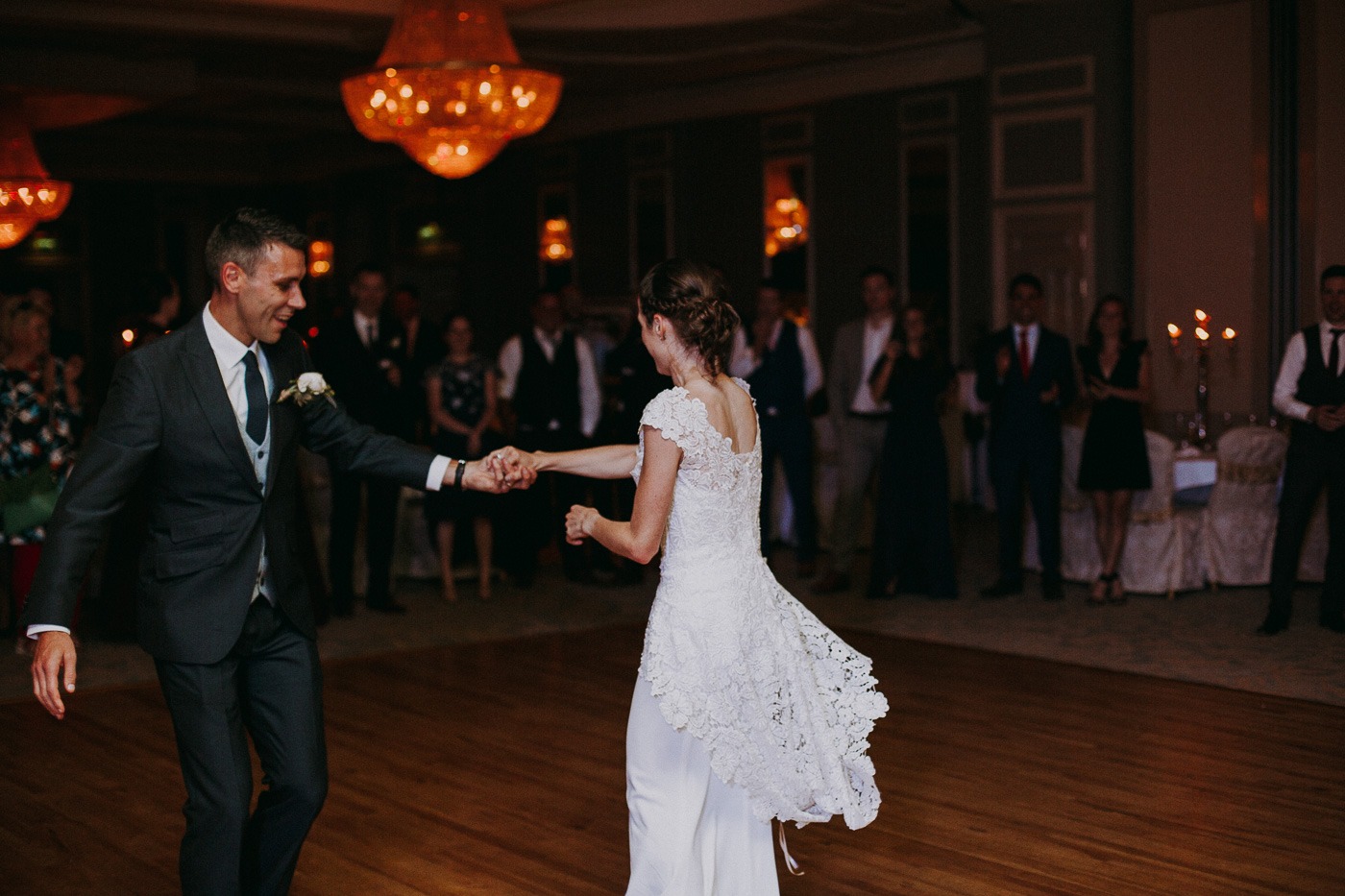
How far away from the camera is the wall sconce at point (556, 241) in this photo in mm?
13695

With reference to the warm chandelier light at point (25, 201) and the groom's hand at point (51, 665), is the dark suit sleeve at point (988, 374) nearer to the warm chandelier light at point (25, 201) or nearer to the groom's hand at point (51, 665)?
the warm chandelier light at point (25, 201)

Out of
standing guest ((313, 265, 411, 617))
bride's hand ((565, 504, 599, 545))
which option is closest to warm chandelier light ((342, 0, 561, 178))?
standing guest ((313, 265, 411, 617))

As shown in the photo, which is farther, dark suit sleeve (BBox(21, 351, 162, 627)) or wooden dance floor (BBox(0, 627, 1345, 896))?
wooden dance floor (BBox(0, 627, 1345, 896))

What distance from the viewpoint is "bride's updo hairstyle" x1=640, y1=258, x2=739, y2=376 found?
2688mm

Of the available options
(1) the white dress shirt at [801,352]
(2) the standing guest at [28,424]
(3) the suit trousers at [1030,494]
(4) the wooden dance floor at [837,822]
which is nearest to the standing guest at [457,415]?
(1) the white dress shirt at [801,352]

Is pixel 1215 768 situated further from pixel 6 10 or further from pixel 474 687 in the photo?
pixel 6 10

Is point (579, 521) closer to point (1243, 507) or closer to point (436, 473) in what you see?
point (436, 473)

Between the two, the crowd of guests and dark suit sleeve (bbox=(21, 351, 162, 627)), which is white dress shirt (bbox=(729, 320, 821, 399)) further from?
dark suit sleeve (bbox=(21, 351, 162, 627))

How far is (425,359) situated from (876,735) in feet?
11.5

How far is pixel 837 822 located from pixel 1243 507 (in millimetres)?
4004

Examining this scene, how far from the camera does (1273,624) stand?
6016 mm

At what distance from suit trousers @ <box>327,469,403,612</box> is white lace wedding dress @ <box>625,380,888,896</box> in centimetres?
426

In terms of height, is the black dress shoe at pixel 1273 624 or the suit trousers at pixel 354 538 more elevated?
the suit trousers at pixel 354 538

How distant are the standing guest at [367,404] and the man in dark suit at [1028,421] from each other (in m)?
2.95
